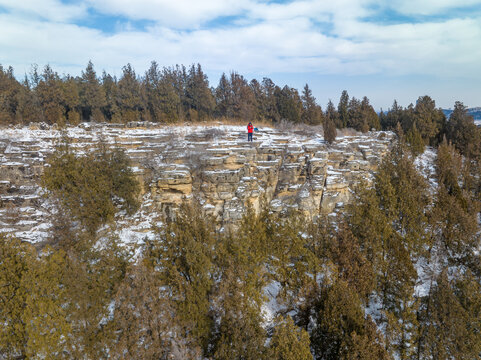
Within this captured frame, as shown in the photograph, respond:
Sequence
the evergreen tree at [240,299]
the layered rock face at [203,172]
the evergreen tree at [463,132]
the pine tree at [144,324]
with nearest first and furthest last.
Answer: the pine tree at [144,324]
the evergreen tree at [240,299]
the layered rock face at [203,172]
the evergreen tree at [463,132]

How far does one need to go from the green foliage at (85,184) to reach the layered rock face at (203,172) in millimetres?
2069

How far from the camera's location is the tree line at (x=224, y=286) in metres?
8.40

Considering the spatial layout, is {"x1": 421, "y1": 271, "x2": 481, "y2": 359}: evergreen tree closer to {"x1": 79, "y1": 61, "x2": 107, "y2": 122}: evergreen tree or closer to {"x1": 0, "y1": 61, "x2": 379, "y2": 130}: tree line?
{"x1": 0, "y1": 61, "x2": 379, "y2": 130}: tree line

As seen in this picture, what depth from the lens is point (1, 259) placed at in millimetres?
8625

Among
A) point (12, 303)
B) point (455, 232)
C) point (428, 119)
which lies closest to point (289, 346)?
point (12, 303)

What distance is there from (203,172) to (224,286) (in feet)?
31.2

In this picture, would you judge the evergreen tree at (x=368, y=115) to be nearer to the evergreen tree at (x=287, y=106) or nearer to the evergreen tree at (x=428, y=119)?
the evergreen tree at (x=428, y=119)

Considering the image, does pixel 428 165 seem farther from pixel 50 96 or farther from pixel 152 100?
pixel 50 96

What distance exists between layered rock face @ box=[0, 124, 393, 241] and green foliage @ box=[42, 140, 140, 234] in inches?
81.4

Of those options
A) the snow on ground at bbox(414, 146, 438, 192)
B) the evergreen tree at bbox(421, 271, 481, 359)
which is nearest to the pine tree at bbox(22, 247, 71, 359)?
the evergreen tree at bbox(421, 271, 481, 359)

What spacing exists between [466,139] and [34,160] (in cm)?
4884

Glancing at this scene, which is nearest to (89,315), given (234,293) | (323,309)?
(234,293)

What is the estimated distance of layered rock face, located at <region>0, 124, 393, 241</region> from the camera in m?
16.2

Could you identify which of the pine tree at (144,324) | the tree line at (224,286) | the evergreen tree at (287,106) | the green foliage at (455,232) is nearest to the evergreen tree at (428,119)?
the evergreen tree at (287,106)
